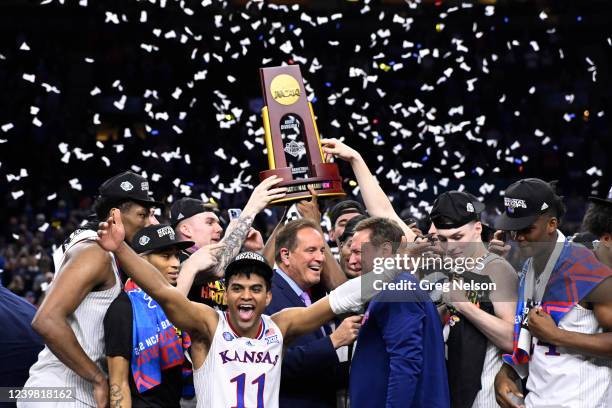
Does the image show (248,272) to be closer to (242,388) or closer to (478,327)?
(242,388)

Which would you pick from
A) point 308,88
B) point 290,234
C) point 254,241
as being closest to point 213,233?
point 254,241

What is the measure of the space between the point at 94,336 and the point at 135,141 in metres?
10.5

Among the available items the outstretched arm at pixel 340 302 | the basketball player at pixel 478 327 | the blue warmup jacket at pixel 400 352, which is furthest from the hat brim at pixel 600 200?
the blue warmup jacket at pixel 400 352

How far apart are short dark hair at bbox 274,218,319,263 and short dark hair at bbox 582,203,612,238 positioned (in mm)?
1325

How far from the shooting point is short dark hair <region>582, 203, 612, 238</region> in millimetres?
3852

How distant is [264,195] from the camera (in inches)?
175

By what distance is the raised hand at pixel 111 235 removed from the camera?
11.4ft

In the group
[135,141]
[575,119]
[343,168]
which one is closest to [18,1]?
[135,141]

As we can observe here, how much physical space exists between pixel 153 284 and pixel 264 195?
41.2 inches

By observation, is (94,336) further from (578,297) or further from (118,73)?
(118,73)

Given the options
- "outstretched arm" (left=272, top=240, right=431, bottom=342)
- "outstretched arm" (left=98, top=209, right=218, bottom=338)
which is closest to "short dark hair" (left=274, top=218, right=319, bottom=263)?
"outstretched arm" (left=272, top=240, right=431, bottom=342)

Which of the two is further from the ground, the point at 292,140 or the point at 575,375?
the point at 292,140

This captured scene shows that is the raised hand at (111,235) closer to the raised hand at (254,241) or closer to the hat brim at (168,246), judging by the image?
the hat brim at (168,246)

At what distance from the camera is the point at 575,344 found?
3598mm
